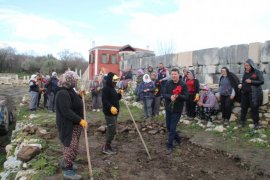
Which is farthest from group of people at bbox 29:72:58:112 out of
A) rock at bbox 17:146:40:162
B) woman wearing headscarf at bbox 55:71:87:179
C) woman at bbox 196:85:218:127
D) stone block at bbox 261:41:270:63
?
woman wearing headscarf at bbox 55:71:87:179

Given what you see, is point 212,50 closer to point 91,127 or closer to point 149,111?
point 149,111

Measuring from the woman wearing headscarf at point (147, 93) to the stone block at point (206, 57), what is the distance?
242 centimetres

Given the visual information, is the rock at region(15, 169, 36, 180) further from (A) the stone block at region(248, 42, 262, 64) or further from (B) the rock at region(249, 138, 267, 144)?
(A) the stone block at region(248, 42, 262, 64)

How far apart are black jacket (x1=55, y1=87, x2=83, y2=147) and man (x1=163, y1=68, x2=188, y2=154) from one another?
2521 millimetres

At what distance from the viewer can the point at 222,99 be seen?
35.7ft

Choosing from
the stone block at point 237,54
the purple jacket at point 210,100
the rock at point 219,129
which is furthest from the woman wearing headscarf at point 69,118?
the stone block at point 237,54

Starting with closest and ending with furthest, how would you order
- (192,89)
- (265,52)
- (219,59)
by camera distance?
(265,52) → (192,89) → (219,59)

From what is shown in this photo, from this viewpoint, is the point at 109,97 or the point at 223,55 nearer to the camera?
the point at 109,97

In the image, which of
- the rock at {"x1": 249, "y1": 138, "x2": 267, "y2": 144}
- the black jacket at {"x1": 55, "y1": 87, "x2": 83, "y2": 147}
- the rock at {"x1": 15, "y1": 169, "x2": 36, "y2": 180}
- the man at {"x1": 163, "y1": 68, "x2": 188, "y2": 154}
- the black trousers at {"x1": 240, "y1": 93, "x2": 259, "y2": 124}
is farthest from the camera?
the black trousers at {"x1": 240, "y1": 93, "x2": 259, "y2": 124}

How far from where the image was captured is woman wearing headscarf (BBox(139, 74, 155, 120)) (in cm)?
1198

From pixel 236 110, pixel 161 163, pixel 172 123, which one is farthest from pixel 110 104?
pixel 236 110

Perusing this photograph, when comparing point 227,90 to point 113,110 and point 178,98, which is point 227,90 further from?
point 113,110

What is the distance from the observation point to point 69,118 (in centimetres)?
576

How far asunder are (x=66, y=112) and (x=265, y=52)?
711cm
